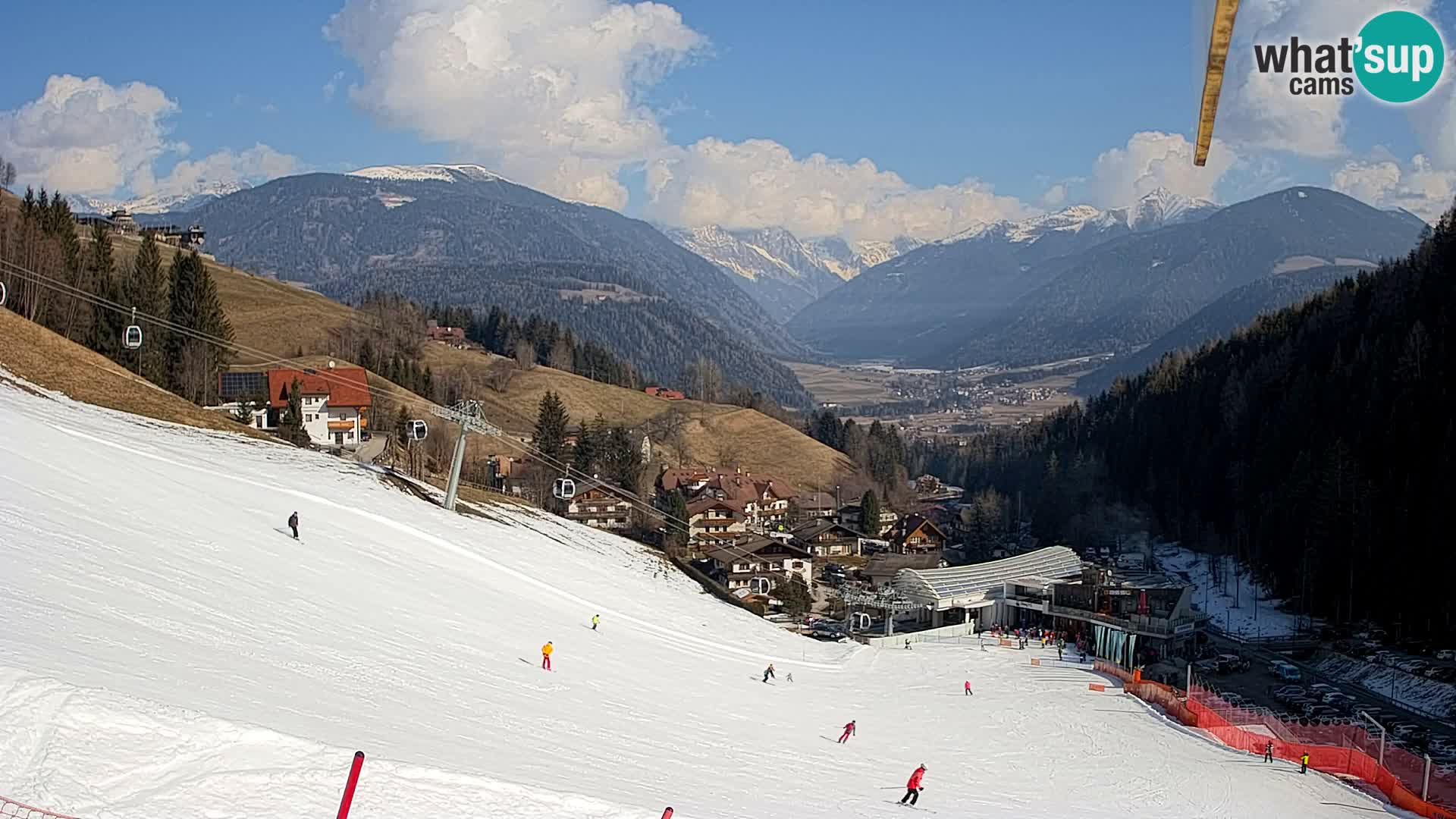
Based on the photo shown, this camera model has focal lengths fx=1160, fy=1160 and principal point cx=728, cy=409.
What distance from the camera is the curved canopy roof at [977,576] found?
72000 millimetres

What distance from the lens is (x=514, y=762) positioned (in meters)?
19.4

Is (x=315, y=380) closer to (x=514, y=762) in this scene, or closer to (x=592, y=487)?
(x=592, y=487)

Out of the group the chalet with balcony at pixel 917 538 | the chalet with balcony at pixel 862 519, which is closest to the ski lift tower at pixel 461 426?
the chalet with balcony at pixel 917 538

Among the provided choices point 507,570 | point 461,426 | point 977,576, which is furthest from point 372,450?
point 977,576

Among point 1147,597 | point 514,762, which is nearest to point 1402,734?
point 1147,597

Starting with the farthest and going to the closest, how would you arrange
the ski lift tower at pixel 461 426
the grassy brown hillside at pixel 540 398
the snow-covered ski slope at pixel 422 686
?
the grassy brown hillside at pixel 540 398, the ski lift tower at pixel 461 426, the snow-covered ski slope at pixel 422 686

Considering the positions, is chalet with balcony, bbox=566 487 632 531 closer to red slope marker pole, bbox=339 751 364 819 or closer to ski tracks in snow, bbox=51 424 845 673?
ski tracks in snow, bbox=51 424 845 673

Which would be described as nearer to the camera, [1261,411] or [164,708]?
[164,708]

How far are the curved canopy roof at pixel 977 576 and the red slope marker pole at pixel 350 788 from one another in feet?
196

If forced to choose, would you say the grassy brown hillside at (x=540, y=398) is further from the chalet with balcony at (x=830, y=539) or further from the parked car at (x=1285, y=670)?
the parked car at (x=1285, y=670)

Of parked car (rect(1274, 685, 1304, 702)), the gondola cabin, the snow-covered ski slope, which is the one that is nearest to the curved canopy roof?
the snow-covered ski slope

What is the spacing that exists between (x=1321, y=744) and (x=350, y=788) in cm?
3574

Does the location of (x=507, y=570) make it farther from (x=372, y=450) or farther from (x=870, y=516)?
(x=870, y=516)

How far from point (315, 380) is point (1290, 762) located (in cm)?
6995
